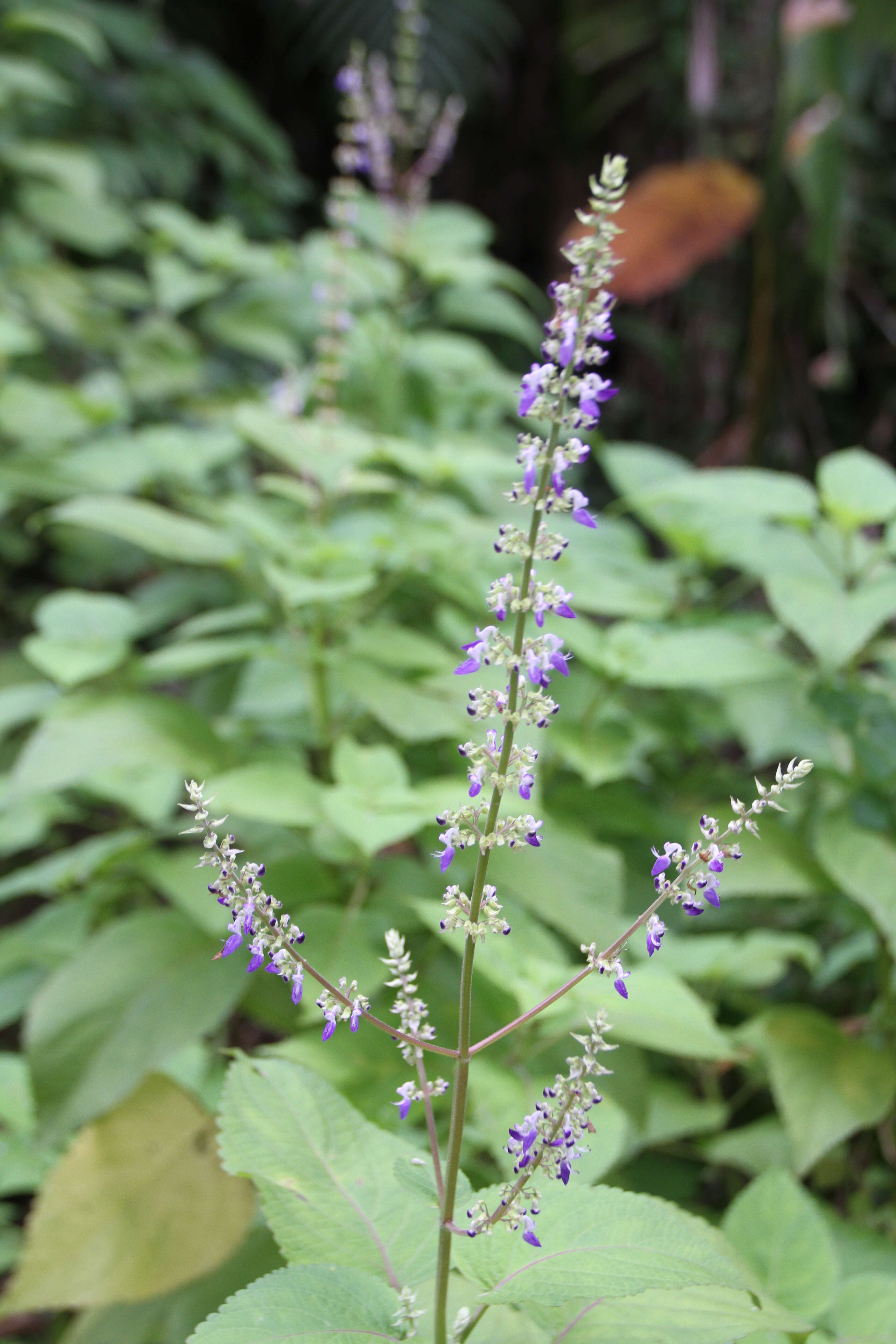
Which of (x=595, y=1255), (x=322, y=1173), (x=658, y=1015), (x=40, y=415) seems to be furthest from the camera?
(x=40, y=415)

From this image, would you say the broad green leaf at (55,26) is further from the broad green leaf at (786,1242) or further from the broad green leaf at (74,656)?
the broad green leaf at (786,1242)

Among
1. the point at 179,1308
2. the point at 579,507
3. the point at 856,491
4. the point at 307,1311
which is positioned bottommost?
the point at 179,1308

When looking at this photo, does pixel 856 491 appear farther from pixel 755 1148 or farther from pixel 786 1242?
pixel 786 1242

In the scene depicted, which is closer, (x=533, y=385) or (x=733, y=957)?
(x=533, y=385)

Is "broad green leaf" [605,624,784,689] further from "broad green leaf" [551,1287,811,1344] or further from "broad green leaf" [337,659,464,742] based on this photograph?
"broad green leaf" [551,1287,811,1344]

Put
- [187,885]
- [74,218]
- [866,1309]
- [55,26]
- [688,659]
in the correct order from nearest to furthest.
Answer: [866,1309]
[187,885]
[688,659]
[55,26]
[74,218]

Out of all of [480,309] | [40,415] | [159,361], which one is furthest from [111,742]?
[480,309]
